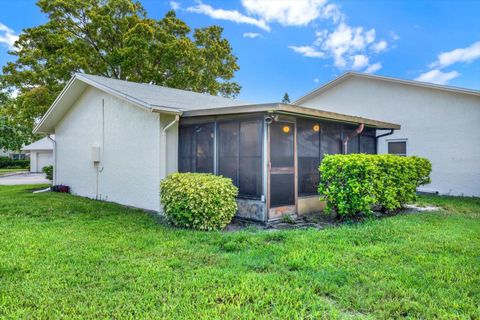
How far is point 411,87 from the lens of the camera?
12367mm

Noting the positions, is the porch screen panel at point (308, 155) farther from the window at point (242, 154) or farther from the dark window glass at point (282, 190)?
the window at point (242, 154)

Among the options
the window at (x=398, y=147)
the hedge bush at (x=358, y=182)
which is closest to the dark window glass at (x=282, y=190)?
the hedge bush at (x=358, y=182)

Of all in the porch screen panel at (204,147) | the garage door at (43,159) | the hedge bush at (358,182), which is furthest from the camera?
the garage door at (43,159)

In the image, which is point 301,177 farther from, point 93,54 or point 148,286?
point 93,54

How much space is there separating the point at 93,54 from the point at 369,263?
2025 centimetres

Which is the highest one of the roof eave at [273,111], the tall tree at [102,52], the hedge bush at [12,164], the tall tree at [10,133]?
the tall tree at [102,52]

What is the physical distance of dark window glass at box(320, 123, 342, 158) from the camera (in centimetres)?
→ 824

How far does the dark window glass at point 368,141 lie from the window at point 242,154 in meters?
4.39

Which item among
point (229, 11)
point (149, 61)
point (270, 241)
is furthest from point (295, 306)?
point (149, 61)

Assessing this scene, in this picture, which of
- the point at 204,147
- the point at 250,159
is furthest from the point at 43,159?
the point at 250,159

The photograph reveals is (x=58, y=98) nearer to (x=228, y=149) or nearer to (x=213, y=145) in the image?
(x=213, y=145)

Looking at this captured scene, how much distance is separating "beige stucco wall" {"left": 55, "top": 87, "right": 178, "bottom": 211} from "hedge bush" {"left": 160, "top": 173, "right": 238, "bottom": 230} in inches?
70.0

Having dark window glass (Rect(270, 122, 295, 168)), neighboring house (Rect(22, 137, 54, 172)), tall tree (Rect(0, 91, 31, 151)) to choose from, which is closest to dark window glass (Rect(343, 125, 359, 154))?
dark window glass (Rect(270, 122, 295, 168))

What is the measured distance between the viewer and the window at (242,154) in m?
6.85
